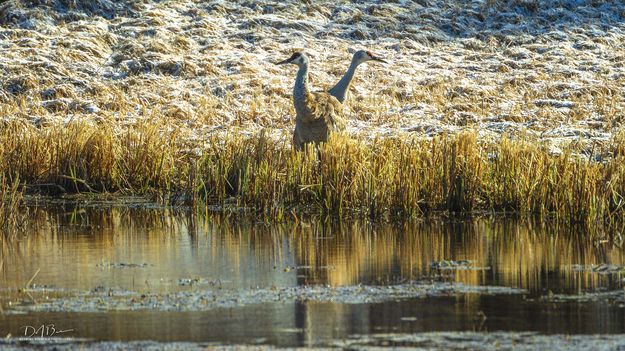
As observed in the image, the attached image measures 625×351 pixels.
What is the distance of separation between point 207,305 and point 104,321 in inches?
29.8

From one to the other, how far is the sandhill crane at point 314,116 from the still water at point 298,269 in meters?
2.38

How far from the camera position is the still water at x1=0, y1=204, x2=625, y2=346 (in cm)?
770

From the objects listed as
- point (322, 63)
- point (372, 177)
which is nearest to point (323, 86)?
point (322, 63)

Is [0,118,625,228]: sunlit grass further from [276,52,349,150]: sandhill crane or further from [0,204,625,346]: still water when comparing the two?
[276,52,349,150]: sandhill crane

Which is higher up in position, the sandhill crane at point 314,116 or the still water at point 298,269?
the sandhill crane at point 314,116

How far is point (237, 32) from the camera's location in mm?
23188

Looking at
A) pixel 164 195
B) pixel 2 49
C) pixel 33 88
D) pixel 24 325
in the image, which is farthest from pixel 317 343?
pixel 2 49

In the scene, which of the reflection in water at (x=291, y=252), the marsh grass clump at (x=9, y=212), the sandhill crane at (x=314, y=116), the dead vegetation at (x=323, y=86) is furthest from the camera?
the sandhill crane at (x=314, y=116)

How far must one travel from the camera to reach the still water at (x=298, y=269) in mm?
7695

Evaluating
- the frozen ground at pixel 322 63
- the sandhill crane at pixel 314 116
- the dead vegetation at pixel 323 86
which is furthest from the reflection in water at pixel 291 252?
the frozen ground at pixel 322 63

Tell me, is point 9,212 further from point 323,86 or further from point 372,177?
point 323,86

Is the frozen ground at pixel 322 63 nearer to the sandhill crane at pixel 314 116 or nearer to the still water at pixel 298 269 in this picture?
the sandhill crane at pixel 314 116

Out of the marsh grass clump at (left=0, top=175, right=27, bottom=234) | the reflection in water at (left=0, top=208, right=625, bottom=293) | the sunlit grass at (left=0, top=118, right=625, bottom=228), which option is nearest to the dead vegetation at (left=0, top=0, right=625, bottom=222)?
the sunlit grass at (left=0, top=118, right=625, bottom=228)

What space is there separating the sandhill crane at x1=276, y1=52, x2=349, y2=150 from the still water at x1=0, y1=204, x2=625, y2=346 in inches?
93.8
